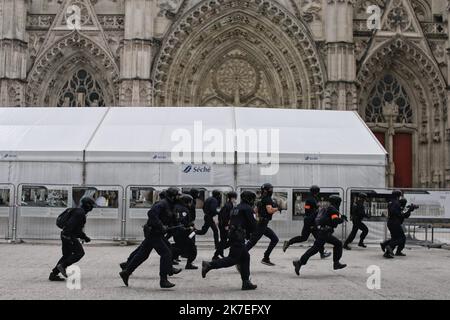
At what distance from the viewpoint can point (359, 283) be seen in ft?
36.1

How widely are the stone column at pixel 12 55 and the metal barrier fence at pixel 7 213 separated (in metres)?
11.1

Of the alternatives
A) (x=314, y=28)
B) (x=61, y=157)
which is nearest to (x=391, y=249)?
(x=61, y=157)

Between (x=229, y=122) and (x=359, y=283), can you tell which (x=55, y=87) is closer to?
(x=229, y=122)

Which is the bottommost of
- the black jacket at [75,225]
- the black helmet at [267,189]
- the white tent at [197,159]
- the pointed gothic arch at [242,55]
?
the black jacket at [75,225]

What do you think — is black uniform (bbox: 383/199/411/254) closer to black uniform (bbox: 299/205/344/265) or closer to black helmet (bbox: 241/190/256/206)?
black uniform (bbox: 299/205/344/265)

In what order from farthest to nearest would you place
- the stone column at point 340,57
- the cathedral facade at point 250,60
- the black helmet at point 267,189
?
1. the cathedral facade at point 250,60
2. the stone column at point 340,57
3. the black helmet at point 267,189

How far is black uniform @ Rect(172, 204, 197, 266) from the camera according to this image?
38.4 ft

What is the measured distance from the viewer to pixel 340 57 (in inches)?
1130

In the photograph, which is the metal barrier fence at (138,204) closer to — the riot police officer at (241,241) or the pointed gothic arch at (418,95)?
the riot police officer at (241,241)

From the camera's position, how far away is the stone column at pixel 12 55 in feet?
93.9

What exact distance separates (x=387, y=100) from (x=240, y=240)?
22413mm

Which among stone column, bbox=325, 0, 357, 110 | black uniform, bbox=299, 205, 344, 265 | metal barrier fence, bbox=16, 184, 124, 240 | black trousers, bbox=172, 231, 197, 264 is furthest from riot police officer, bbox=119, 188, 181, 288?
stone column, bbox=325, 0, 357, 110

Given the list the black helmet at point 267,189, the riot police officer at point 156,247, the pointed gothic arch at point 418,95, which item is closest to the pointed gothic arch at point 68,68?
the pointed gothic arch at point 418,95
